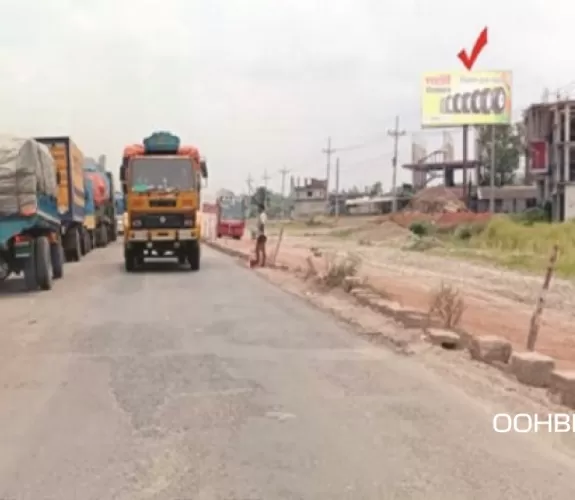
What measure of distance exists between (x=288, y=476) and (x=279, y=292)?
14019 millimetres

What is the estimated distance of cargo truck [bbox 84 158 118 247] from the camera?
1583 inches

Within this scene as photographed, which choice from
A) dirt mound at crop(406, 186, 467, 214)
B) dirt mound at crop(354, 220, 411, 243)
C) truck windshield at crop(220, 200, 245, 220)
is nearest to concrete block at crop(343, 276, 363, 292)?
dirt mound at crop(354, 220, 411, 243)

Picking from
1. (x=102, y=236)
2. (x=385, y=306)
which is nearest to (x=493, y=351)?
(x=385, y=306)

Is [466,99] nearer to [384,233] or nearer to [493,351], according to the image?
[384,233]

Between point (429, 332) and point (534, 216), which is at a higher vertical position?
point (429, 332)

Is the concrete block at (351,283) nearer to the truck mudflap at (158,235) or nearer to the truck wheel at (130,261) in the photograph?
the truck mudflap at (158,235)

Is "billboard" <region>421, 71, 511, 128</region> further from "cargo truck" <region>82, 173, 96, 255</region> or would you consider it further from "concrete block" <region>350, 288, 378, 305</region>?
"concrete block" <region>350, 288, 378, 305</region>

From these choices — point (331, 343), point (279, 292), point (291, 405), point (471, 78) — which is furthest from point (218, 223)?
point (291, 405)

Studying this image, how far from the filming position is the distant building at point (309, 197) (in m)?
138

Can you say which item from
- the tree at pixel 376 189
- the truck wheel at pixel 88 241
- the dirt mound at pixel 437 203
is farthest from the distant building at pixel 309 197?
the truck wheel at pixel 88 241

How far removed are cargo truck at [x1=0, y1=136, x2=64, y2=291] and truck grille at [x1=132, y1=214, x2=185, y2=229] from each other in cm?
456

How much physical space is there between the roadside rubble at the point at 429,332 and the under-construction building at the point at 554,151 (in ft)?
123

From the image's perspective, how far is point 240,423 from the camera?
23.9 ft

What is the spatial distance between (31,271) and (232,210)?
128ft
